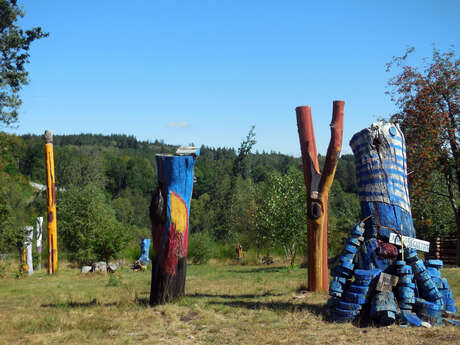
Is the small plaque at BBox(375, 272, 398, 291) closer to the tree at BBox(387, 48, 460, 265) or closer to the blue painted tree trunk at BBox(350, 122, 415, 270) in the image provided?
the blue painted tree trunk at BBox(350, 122, 415, 270)

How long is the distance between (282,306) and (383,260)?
196 cm

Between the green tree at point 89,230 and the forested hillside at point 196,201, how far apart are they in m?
0.06

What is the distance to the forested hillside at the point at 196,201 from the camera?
20.0m

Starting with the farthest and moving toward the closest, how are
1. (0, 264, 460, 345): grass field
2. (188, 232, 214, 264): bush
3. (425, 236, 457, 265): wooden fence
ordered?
(188, 232, 214, 264): bush, (425, 236, 457, 265): wooden fence, (0, 264, 460, 345): grass field

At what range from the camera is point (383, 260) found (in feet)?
20.9

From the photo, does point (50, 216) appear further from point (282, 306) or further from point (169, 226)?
point (282, 306)

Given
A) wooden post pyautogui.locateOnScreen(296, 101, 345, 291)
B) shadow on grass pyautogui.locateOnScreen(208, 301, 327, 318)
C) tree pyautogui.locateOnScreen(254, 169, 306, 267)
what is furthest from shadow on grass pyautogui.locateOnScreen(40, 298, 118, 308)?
tree pyautogui.locateOnScreen(254, 169, 306, 267)

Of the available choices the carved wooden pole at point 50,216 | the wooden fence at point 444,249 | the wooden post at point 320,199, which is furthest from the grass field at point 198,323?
the wooden fence at point 444,249

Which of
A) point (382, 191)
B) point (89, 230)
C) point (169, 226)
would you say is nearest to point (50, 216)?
point (89, 230)

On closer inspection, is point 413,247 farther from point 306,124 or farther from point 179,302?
point 179,302

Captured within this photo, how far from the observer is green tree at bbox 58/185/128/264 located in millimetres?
19688

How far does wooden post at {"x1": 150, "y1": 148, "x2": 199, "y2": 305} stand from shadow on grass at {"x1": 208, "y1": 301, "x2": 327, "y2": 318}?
94 cm

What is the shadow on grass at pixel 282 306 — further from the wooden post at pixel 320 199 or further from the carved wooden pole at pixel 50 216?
the carved wooden pole at pixel 50 216

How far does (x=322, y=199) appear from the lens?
823 centimetres
